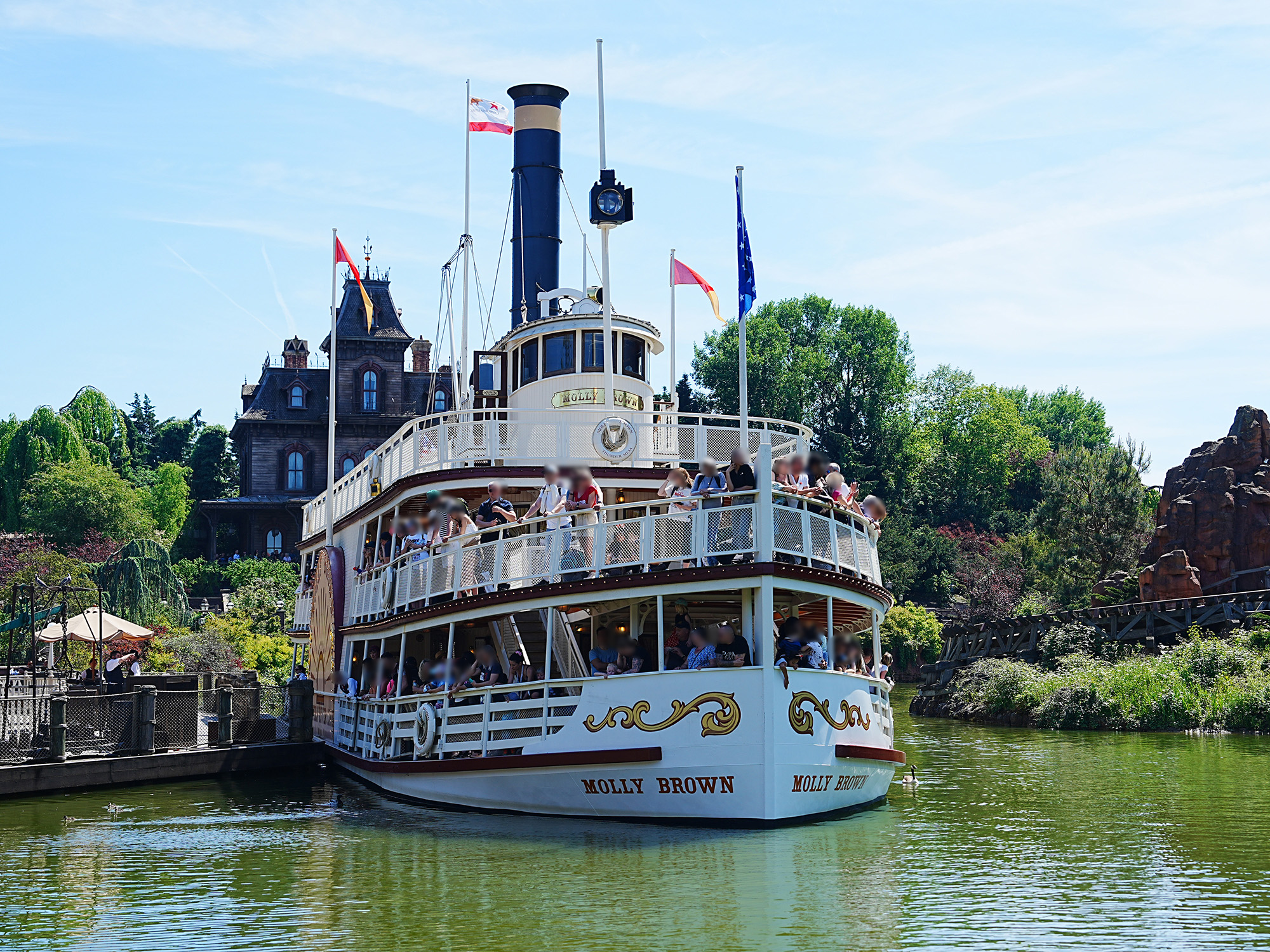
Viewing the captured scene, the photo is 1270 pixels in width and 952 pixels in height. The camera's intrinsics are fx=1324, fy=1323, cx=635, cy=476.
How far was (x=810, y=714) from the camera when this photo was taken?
627 inches

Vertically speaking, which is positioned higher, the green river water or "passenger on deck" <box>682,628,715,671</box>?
"passenger on deck" <box>682,628,715,671</box>

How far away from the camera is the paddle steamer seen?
15.7 m

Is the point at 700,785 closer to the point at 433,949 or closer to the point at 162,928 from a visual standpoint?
the point at 433,949

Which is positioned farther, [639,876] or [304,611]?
[304,611]

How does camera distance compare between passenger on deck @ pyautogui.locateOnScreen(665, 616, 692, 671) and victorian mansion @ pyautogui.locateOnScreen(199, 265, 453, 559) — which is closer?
passenger on deck @ pyautogui.locateOnScreen(665, 616, 692, 671)

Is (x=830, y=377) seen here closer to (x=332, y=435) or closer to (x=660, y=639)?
(x=332, y=435)

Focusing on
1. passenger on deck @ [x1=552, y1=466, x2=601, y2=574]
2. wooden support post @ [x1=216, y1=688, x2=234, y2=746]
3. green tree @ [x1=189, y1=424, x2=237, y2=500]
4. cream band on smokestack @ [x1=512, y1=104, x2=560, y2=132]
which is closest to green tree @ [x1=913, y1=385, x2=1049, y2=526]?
green tree @ [x1=189, y1=424, x2=237, y2=500]

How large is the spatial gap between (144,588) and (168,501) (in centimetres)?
2718

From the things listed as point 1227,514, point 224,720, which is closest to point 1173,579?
point 1227,514

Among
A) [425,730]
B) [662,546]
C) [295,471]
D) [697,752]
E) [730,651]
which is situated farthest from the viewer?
[295,471]

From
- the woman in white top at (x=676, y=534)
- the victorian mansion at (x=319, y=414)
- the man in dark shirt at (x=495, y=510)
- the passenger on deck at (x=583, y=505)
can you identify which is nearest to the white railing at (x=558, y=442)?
the man in dark shirt at (x=495, y=510)

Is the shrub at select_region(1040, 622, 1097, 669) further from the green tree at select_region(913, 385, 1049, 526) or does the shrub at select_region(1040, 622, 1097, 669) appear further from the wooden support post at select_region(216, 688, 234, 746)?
the green tree at select_region(913, 385, 1049, 526)

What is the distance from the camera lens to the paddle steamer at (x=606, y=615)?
51.6 ft

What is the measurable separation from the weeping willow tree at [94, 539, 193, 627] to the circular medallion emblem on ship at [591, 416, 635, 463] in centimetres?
2835
